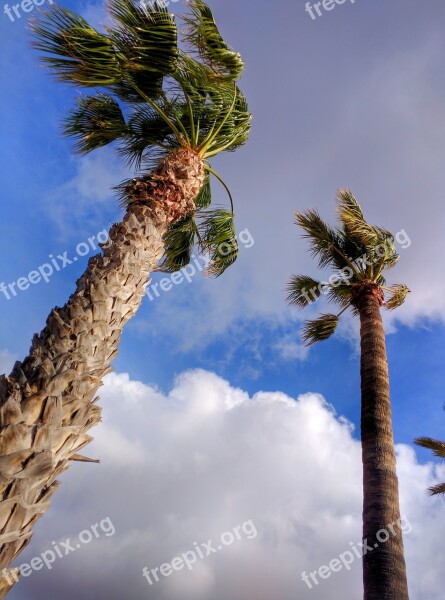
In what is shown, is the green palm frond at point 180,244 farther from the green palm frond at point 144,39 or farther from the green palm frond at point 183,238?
the green palm frond at point 144,39

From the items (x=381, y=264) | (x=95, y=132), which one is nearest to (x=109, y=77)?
(x=95, y=132)

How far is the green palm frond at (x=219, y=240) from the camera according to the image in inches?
399

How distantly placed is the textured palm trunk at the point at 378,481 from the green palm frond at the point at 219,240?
11.3 feet

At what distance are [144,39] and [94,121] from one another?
2.34 meters

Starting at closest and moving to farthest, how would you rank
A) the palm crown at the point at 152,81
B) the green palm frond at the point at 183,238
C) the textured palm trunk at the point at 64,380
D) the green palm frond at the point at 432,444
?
the textured palm trunk at the point at 64,380, the palm crown at the point at 152,81, the green palm frond at the point at 183,238, the green palm frond at the point at 432,444

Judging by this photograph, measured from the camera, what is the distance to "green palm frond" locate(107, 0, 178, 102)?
606 cm

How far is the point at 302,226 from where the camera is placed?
10.6 metres

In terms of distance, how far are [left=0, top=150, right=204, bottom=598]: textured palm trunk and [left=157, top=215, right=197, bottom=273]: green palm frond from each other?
14.3 feet

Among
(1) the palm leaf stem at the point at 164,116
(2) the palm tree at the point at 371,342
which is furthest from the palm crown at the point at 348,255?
(1) the palm leaf stem at the point at 164,116

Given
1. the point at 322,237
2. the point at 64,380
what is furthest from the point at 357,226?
the point at 64,380

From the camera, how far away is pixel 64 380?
10.4 ft

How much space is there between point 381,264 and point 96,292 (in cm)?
788

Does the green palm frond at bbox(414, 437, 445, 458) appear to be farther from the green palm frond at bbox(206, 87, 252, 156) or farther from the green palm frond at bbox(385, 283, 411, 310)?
the green palm frond at bbox(206, 87, 252, 156)

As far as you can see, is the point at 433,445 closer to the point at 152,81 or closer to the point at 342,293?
the point at 342,293
